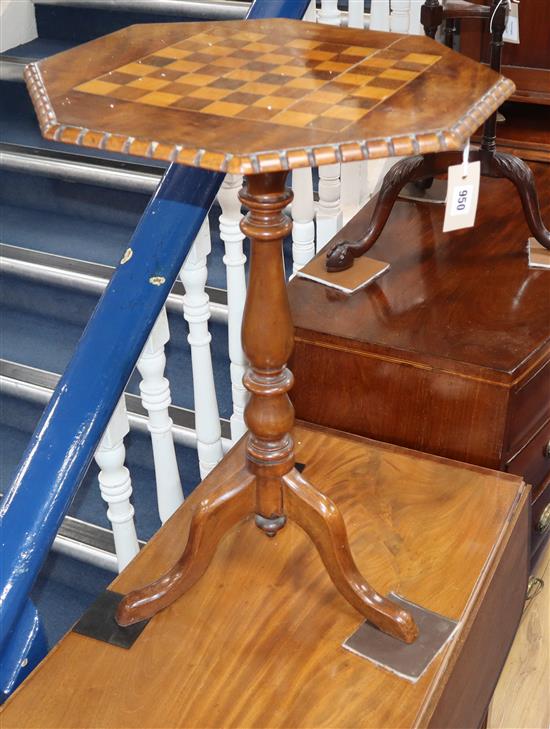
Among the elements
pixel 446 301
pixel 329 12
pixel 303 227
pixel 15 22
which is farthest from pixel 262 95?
pixel 15 22

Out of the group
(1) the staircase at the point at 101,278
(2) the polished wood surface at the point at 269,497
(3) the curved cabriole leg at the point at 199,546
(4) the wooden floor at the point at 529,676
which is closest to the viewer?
(2) the polished wood surface at the point at 269,497

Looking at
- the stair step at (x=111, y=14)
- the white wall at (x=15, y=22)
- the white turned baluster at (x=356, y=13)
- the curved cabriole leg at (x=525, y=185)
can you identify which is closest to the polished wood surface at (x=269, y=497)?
the curved cabriole leg at (x=525, y=185)

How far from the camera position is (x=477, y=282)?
1.70 meters

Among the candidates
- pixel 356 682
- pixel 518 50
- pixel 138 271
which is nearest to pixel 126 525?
pixel 138 271

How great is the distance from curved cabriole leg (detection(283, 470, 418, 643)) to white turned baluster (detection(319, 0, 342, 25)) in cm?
123

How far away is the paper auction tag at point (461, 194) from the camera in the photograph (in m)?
1.39

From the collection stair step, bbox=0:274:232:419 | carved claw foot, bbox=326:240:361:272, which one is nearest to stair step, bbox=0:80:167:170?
stair step, bbox=0:274:232:419

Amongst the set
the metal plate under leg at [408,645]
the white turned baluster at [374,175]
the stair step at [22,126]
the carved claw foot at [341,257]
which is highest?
the carved claw foot at [341,257]

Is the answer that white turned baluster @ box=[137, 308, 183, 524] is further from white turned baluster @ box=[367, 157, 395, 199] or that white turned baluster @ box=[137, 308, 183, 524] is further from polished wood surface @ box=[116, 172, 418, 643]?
white turned baluster @ box=[367, 157, 395, 199]

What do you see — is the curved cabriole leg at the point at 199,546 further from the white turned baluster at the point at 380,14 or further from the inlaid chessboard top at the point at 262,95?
the white turned baluster at the point at 380,14

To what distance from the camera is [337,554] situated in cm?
121

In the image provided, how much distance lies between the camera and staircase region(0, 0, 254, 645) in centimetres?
211

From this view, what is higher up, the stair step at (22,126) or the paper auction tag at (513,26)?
the paper auction tag at (513,26)

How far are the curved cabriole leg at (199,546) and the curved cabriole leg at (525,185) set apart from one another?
811 mm
